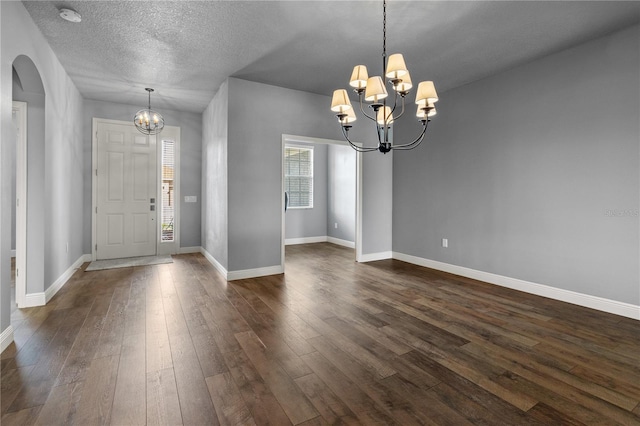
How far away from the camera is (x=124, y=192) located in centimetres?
590

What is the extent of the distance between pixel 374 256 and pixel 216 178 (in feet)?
10.4

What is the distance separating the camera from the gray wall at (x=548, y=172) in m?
3.21

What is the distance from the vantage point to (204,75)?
4.39 m

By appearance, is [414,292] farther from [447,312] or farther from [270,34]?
[270,34]

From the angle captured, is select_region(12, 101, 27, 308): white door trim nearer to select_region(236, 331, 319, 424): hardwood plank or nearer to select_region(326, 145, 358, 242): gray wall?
select_region(236, 331, 319, 424): hardwood plank

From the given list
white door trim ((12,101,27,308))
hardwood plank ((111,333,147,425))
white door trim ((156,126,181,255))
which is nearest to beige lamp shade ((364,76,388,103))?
hardwood plank ((111,333,147,425))

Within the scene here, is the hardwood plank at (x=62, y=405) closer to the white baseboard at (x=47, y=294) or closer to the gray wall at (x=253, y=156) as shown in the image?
the white baseboard at (x=47, y=294)

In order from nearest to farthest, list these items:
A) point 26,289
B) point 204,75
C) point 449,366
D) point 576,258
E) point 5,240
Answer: point 449,366
point 5,240
point 26,289
point 576,258
point 204,75

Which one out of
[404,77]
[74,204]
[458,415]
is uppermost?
[404,77]

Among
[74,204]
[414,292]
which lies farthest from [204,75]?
[414,292]

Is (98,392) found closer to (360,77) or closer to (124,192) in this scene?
(360,77)

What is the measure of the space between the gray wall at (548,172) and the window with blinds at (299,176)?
3.53 metres

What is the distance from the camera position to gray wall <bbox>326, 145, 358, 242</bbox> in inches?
292

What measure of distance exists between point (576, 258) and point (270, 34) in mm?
4251
